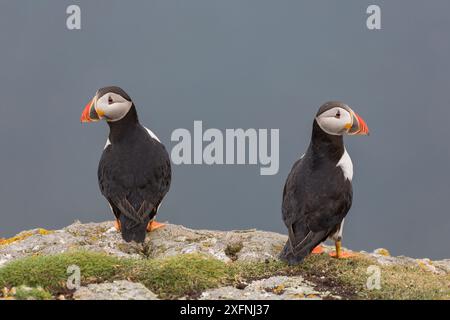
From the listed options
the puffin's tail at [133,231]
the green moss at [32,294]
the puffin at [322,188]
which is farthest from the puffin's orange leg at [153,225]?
the green moss at [32,294]

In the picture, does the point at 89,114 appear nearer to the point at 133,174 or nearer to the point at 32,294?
the point at 133,174

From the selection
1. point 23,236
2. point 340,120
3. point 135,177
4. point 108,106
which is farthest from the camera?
point 23,236

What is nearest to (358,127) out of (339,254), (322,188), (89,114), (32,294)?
(322,188)

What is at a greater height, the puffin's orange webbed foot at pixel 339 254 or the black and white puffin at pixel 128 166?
the black and white puffin at pixel 128 166

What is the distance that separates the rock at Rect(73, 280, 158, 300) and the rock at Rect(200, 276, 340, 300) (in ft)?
2.11

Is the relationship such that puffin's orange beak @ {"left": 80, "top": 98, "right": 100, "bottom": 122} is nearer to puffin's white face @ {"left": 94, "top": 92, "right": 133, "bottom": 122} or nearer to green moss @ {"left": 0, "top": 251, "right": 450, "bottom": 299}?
puffin's white face @ {"left": 94, "top": 92, "right": 133, "bottom": 122}

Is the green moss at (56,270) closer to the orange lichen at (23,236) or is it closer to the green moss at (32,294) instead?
the green moss at (32,294)

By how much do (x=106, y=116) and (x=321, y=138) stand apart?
322 centimetres

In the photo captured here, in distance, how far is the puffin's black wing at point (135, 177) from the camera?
34.6 ft

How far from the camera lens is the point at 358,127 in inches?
382

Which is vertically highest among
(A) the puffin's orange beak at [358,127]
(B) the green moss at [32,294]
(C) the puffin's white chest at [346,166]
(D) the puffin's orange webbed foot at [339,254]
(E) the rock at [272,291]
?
(A) the puffin's orange beak at [358,127]

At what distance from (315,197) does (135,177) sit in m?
2.71

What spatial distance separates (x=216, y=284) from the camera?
27.2 feet
